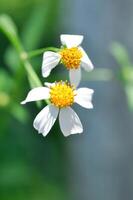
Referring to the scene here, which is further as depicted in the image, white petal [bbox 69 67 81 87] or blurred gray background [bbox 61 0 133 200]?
blurred gray background [bbox 61 0 133 200]

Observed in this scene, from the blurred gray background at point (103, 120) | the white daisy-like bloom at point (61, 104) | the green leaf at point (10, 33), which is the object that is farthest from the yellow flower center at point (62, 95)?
the blurred gray background at point (103, 120)

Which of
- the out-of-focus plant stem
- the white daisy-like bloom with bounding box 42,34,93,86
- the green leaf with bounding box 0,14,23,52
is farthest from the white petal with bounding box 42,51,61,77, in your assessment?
the green leaf with bounding box 0,14,23,52

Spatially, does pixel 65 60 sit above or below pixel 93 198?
above

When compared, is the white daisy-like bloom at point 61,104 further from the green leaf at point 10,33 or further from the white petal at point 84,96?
the green leaf at point 10,33

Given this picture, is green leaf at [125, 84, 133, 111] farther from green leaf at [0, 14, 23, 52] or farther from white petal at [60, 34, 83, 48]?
white petal at [60, 34, 83, 48]

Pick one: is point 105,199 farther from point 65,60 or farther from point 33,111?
point 65,60

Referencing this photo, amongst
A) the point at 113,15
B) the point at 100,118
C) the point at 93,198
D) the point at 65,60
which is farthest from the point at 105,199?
the point at 65,60

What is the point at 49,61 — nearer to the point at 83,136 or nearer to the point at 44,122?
the point at 44,122
